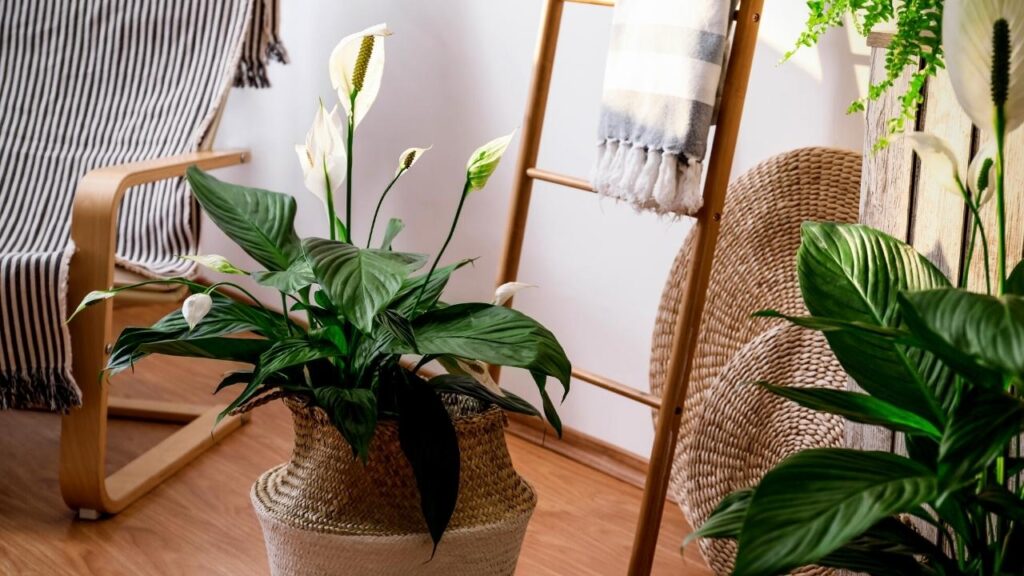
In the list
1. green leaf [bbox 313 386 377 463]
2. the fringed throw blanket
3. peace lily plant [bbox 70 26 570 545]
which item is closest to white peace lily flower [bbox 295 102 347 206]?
peace lily plant [bbox 70 26 570 545]

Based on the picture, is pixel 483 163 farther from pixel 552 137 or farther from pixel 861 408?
pixel 552 137

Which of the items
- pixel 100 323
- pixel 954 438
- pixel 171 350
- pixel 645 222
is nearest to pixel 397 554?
pixel 171 350

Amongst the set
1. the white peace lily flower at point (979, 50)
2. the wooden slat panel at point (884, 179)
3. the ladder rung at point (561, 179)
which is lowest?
the ladder rung at point (561, 179)

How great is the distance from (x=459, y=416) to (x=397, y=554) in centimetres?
16

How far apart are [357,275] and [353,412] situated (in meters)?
0.14

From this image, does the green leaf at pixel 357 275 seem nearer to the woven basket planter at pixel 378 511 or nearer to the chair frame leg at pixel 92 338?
the woven basket planter at pixel 378 511

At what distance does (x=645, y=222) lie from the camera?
1.89m

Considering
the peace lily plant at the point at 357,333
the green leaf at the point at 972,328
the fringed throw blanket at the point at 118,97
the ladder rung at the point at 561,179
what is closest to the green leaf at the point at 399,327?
the peace lily plant at the point at 357,333

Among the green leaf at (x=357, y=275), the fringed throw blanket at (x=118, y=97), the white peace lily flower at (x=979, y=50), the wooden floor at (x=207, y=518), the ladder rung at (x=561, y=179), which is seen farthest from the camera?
the fringed throw blanket at (x=118, y=97)

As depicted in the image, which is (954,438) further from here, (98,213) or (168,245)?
(168,245)

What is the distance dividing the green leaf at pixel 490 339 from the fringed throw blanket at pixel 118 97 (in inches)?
32.4

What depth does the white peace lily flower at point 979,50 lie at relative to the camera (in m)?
0.79

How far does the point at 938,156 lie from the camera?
34.6 inches

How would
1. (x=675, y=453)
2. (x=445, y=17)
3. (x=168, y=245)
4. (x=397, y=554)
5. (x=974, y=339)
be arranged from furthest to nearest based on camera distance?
(x=445, y=17)
(x=168, y=245)
(x=675, y=453)
(x=397, y=554)
(x=974, y=339)
